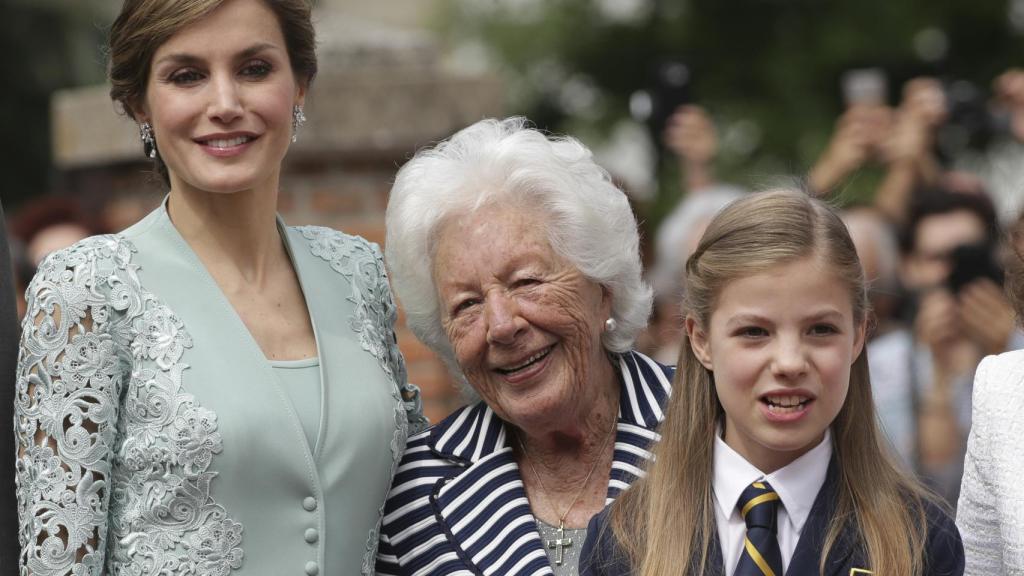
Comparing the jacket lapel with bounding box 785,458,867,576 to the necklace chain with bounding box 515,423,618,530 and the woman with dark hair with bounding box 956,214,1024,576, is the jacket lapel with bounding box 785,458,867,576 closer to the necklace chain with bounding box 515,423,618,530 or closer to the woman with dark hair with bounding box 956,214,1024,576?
the woman with dark hair with bounding box 956,214,1024,576

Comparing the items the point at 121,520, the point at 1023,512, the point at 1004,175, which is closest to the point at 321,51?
the point at 121,520

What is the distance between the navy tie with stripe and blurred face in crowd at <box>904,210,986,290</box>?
256 centimetres

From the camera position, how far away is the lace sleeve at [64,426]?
10.1ft

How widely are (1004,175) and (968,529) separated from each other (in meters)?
7.65

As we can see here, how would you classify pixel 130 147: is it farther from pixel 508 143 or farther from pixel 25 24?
pixel 25 24

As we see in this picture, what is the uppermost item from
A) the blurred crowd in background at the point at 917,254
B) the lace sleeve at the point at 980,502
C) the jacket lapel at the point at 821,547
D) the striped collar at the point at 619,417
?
the blurred crowd in background at the point at 917,254

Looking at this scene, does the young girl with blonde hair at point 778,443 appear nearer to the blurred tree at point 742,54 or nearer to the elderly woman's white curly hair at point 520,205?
the elderly woman's white curly hair at point 520,205

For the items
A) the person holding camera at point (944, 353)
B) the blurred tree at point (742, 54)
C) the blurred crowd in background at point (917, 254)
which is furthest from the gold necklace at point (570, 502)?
the blurred tree at point (742, 54)

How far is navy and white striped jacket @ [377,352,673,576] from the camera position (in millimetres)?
3553

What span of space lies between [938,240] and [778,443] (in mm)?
2855

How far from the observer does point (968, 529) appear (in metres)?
3.25

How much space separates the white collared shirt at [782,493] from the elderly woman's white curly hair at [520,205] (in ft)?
2.00

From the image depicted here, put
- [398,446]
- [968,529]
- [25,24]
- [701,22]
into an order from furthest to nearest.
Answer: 1. [25,24]
2. [701,22]
3. [398,446]
4. [968,529]

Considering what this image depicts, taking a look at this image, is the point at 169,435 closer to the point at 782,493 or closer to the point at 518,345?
the point at 518,345
